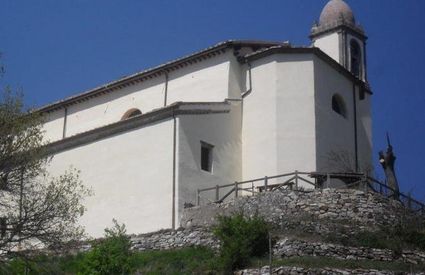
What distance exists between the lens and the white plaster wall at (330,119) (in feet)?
127

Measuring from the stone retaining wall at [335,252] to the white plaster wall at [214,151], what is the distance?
594 centimetres

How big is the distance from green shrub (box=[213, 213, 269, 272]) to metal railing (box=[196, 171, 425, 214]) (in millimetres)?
3873

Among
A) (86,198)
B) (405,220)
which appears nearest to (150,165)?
(86,198)

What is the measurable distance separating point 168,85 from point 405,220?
45.3 ft

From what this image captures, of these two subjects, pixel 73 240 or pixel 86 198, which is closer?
pixel 73 240

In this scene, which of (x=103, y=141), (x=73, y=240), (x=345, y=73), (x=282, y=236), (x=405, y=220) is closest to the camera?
(x=73, y=240)

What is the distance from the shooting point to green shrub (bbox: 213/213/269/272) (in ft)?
97.9

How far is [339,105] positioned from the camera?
4153 cm

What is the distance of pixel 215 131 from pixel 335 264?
10259mm

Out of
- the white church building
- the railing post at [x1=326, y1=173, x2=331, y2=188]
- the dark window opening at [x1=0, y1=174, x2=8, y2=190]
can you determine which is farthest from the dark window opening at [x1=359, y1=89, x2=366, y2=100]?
the dark window opening at [x1=0, y1=174, x2=8, y2=190]

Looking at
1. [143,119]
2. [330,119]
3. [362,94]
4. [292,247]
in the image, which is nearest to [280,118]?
[330,119]

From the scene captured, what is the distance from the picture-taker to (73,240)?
93.7ft

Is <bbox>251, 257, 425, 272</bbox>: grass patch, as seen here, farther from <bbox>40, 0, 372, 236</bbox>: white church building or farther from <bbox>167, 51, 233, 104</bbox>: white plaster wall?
<bbox>167, 51, 233, 104</bbox>: white plaster wall

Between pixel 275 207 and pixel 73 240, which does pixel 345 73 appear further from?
pixel 73 240
